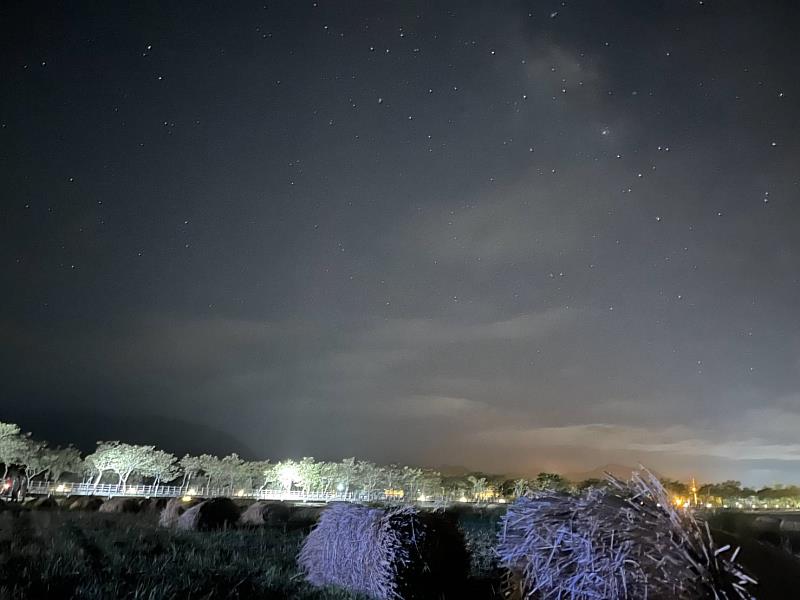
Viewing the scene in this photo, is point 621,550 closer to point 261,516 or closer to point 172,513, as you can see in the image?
point 261,516

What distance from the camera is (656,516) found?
7188mm

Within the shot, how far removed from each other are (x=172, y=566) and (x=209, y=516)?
36.9 feet

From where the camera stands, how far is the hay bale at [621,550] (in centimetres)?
671

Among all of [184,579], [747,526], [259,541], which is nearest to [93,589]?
[184,579]

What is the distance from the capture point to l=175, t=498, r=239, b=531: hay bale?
21314mm

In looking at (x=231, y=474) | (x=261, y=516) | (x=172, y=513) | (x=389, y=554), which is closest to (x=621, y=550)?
(x=389, y=554)

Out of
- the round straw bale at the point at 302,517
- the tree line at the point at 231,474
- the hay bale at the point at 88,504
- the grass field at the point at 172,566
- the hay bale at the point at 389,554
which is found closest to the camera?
the grass field at the point at 172,566

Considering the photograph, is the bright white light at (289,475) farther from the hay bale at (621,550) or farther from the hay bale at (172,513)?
the hay bale at (621,550)

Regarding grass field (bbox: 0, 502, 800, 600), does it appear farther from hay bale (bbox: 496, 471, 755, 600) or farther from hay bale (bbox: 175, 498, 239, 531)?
hay bale (bbox: 175, 498, 239, 531)

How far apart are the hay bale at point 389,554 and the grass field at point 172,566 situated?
0.47 metres

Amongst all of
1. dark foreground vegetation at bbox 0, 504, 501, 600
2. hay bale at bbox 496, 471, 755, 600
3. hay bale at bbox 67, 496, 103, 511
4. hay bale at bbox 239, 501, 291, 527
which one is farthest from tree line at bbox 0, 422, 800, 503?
hay bale at bbox 496, 471, 755, 600

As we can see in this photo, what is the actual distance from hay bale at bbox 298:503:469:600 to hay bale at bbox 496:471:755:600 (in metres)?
2.95

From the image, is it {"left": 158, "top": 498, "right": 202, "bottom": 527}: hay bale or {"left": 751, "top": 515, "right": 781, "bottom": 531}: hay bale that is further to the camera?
{"left": 158, "top": 498, "right": 202, "bottom": 527}: hay bale

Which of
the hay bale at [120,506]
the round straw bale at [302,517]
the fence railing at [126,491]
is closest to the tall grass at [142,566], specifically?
the round straw bale at [302,517]
